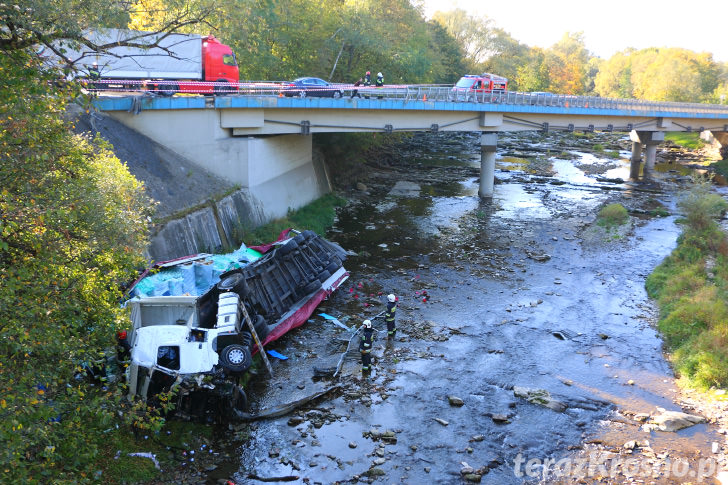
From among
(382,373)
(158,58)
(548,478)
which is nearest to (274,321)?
(382,373)

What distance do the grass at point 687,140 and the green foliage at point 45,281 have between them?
6797 cm

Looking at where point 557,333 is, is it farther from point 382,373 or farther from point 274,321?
point 274,321

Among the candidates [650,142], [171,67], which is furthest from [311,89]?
[650,142]

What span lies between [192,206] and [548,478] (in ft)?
54.1

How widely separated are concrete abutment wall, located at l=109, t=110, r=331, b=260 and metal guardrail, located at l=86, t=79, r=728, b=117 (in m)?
1.90

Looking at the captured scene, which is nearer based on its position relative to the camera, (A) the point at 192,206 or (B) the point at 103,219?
(B) the point at 103,219

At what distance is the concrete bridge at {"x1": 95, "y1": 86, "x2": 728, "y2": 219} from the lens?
85.1 feet

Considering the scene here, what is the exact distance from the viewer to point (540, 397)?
15203 millimetres

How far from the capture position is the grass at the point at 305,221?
2558 cm

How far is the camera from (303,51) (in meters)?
38.4

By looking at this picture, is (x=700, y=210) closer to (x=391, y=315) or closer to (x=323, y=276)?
(x=391, y=315)

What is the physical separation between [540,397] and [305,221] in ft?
57.0

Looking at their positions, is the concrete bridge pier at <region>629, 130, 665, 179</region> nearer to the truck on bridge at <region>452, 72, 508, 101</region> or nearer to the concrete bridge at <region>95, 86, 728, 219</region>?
the concrete bridge at <region>95, 86, 728, 219</region>

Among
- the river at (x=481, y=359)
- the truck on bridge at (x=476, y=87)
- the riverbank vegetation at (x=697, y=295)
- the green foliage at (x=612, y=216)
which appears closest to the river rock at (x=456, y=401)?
the river at (x=481, y=359)
